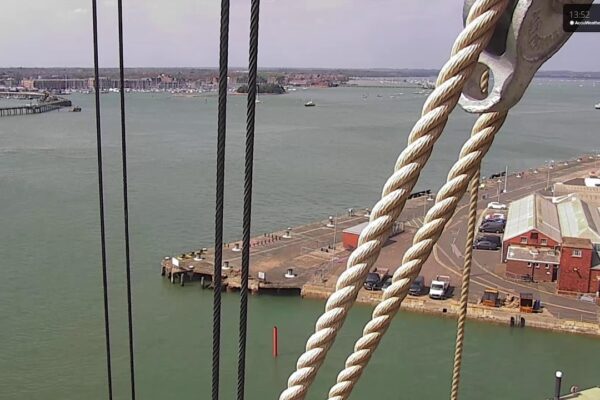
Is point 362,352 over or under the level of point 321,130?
over

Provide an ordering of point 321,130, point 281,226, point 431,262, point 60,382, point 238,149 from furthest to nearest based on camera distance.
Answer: point 321,130, point 238,149, point 281,226, point 431,262, point 60,382

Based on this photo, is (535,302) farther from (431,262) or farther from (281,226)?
(281,226)

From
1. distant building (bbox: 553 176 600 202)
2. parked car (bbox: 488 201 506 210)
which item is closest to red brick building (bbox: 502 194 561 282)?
parked car (bbox: 488 201 506 210)

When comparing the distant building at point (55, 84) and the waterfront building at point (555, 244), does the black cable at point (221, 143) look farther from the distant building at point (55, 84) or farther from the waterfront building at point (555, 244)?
the distant building at point (55, 84)

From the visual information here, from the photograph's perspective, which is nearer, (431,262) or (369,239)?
(369,239)

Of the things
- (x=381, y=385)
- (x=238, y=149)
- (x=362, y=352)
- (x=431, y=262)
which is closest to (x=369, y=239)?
(x=362, y=352)

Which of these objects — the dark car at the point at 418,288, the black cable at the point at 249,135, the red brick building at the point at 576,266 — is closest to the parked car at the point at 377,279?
the dark car at the point at 418,288
